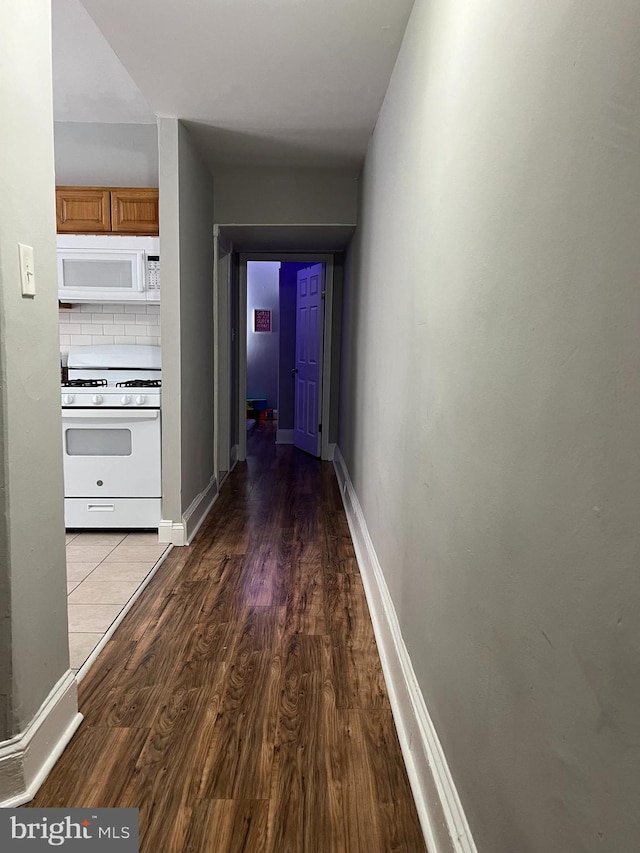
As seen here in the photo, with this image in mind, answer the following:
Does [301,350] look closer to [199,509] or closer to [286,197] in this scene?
[286,197]

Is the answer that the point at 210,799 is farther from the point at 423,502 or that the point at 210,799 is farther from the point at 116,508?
the point at 116,508

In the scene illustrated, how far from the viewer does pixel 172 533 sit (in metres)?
3.80

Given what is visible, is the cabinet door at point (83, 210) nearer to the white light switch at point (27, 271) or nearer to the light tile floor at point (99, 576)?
the light tile floor at point (99, 576)

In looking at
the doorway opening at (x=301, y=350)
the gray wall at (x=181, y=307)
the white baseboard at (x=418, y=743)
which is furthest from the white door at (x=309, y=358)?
the white baseboard at (x=418, y=743)

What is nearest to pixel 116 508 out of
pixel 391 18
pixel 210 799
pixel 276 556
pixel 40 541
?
pixel 276 556

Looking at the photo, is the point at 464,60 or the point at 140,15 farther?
the point at 140,15

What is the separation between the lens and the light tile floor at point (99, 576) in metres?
2.62

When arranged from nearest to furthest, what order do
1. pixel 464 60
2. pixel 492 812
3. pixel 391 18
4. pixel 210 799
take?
pixel 492 812 → pixel 464 60 → pixel 210 799 → pixel 391 18

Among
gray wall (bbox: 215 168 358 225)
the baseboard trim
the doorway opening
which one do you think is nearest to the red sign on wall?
the doorway opening

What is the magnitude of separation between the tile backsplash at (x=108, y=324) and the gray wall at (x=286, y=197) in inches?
37.1

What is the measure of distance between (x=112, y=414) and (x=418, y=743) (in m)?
2.80

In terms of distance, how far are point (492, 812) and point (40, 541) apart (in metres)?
1.32

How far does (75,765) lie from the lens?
178cm

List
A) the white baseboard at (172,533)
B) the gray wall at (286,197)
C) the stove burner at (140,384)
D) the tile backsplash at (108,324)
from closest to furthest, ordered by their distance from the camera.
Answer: the white baseboard at (172,533) < the stove burner at (140,384) < the tile backsplash at (108,324) < the gray wall at (286,197)
